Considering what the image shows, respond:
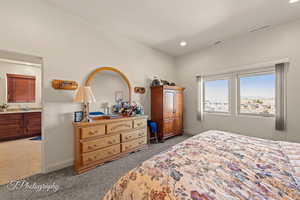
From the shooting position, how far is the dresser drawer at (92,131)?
1999mm

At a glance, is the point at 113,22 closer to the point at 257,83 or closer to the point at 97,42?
the point at 97,42

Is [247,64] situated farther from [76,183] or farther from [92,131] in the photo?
[76,183]

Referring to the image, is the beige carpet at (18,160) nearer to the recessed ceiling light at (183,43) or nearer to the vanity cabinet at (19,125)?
the vanity cabinet at (19,125)

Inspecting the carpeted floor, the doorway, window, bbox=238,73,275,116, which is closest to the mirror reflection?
the carpeted floor

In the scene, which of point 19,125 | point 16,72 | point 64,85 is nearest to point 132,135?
point 64,85

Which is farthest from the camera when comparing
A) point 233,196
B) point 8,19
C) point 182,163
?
point 8,19

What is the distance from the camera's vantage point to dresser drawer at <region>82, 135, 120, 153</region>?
6.62ft

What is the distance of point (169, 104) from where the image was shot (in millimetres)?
3553

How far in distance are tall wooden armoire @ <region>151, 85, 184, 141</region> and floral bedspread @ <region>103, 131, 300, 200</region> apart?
2166 millimetres

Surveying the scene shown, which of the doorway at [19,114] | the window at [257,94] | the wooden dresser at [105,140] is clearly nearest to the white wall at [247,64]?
the window at [257,94]

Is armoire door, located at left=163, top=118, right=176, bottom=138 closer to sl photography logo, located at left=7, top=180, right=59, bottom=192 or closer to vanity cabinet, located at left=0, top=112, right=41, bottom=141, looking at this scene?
sl photography logo, located at left=7, top=180, right=59, bottom=192

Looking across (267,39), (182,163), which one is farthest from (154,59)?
(182,163)

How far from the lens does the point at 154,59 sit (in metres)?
3.84

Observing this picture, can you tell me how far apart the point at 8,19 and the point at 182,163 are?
2.96 meters
